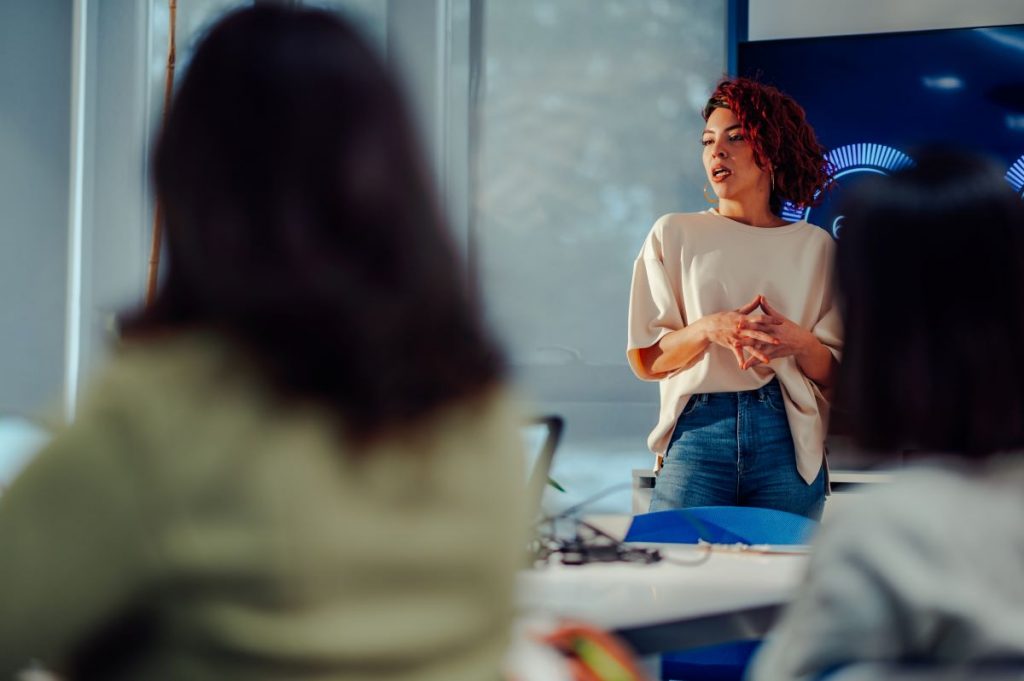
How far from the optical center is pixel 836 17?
4.01m

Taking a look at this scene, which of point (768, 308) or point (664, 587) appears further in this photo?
point (768, 308)

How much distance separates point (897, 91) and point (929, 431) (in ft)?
9.68

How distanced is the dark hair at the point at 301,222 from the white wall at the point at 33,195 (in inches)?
141

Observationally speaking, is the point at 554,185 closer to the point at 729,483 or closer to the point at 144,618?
the point at 729,483

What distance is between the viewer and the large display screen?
11.6 feet

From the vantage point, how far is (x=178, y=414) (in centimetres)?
71

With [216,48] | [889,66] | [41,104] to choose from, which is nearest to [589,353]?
[889,66]

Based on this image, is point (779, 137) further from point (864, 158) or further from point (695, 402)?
point (864, 158)

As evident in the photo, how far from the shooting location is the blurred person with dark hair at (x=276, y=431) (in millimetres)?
707

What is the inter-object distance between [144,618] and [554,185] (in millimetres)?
3711

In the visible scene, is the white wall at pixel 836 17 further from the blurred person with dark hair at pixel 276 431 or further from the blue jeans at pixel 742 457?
the blurred person with dark hair at pixel 276 431

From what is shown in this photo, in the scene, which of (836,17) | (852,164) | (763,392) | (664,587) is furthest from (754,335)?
(836,17)

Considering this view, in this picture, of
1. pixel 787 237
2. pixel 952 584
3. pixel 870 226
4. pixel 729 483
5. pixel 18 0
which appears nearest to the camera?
pixel 952 584

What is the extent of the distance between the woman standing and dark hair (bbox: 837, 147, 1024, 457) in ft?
3.76
